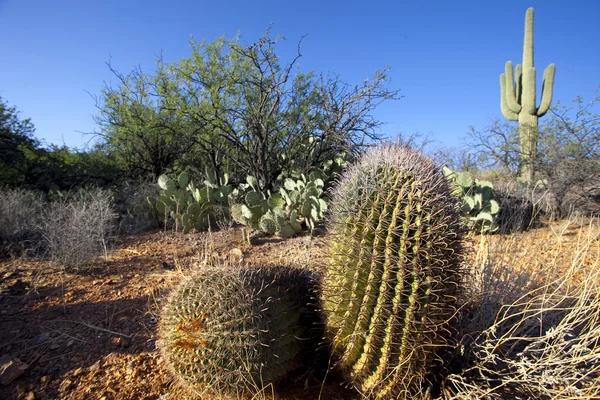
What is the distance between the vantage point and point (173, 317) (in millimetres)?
1923

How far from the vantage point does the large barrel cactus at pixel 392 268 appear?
5.74 ft

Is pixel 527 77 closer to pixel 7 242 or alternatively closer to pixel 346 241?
pixel 346 241

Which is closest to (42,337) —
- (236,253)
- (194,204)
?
(236,253)

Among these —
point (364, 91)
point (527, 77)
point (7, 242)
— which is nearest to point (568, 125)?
point (364, 91)

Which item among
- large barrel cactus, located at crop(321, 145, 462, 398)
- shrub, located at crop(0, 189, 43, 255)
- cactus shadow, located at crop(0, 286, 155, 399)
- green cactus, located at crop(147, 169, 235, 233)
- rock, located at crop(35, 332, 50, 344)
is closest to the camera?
large barrel cactus, located at crop(321, 145, 462, 398)

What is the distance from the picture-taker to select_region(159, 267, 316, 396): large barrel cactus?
1.85m

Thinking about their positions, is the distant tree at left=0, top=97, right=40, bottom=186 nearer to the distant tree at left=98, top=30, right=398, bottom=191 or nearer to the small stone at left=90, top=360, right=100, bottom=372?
the distant tree at left=98, top=30, right=398, bottom=191

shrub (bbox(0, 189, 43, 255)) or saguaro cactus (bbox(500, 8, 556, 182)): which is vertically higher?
saguaro cactus (bbox(500, 8, 556, 182))

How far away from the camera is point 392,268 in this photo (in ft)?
5.78

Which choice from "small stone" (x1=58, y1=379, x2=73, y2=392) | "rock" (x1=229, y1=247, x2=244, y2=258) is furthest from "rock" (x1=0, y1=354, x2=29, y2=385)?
"rock" (x1=229, y1=247, x2=244, y2=258)

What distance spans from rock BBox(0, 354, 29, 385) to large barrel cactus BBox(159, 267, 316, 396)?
1.31 metres

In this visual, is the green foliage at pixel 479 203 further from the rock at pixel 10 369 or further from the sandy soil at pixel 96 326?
the rock at pixel 10 369

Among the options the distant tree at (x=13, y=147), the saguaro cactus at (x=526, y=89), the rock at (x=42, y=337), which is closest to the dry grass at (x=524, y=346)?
the rock at (x=42, y=337)

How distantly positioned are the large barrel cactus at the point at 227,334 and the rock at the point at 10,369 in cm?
131
